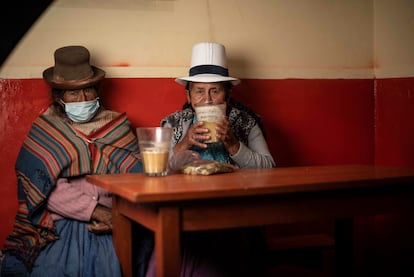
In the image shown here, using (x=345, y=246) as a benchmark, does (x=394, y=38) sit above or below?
above

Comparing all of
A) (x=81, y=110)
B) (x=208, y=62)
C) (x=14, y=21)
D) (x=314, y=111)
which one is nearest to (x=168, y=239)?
(x=81, y=110)

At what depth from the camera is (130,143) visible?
3.31 metres

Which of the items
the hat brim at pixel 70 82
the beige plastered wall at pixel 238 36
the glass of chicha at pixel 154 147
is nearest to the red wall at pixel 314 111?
the beige plastered wall at pixel 238 36

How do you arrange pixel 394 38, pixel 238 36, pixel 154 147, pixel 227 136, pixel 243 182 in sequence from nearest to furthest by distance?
pixel 243 182
pixel 154 147
pixel 227 136
pixel 238 36
pixel 394 38

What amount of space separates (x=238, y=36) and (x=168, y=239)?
223cm

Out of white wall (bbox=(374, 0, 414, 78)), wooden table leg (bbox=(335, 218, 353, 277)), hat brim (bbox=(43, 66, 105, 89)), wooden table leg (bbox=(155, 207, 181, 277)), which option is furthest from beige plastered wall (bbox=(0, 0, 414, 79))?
wooden table leg (bbox=(155, 207, 181, 277))

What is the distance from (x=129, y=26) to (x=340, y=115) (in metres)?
1.71

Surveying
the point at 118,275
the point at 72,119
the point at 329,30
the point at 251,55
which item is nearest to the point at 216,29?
the point at 251,55

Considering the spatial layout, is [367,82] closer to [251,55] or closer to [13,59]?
[251,55]

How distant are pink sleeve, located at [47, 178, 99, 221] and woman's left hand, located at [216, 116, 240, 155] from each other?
28.7 inches

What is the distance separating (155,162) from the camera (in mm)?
2459

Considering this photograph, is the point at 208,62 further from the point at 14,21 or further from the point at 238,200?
the point at 238,200

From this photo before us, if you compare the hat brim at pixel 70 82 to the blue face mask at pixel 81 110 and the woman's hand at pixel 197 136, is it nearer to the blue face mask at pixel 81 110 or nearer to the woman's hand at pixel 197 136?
the blue face mask at pixel 81 110

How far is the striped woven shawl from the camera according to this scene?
2.91 meters
